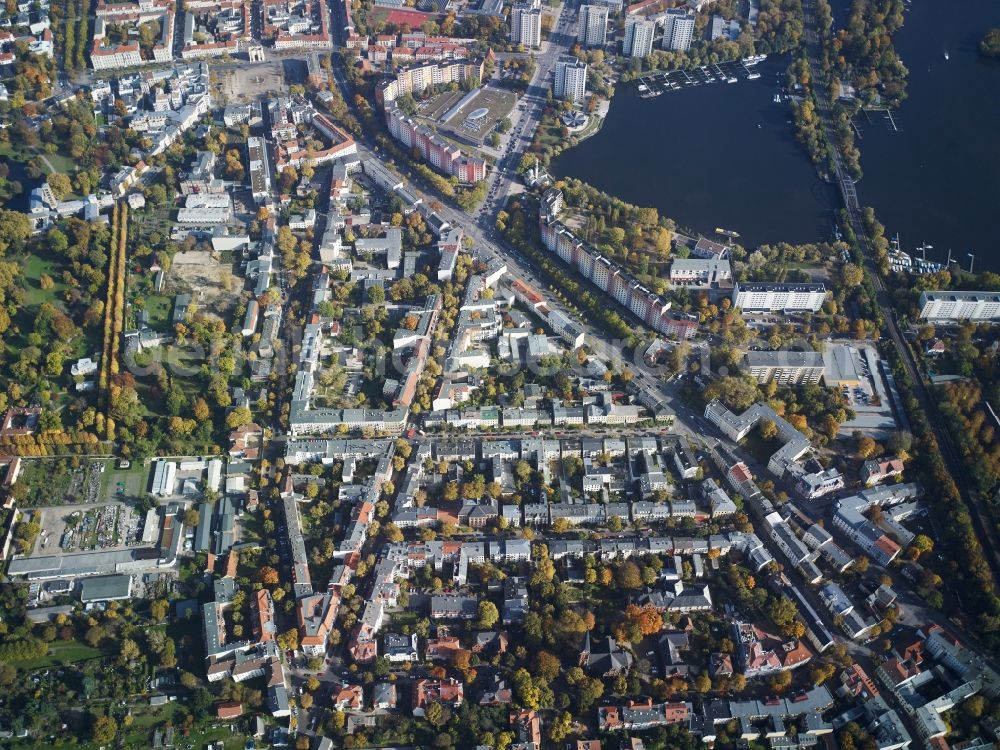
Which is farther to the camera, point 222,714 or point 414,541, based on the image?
point 414,541

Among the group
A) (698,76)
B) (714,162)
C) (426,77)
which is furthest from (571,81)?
(714,162)

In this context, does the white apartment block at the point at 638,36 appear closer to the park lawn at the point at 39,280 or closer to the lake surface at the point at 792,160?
the lake surface at the point at 792,160

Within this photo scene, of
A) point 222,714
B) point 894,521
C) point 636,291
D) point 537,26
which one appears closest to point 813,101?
point 537,26

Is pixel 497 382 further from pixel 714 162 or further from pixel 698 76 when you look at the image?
pixel 698 76

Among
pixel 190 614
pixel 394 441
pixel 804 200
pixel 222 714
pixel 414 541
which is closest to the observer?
pixel 222 714

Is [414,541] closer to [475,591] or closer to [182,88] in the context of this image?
[475,591]

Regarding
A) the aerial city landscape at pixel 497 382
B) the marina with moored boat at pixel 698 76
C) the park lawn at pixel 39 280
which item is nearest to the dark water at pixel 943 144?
the aerial city landscape at pixel 497 382
